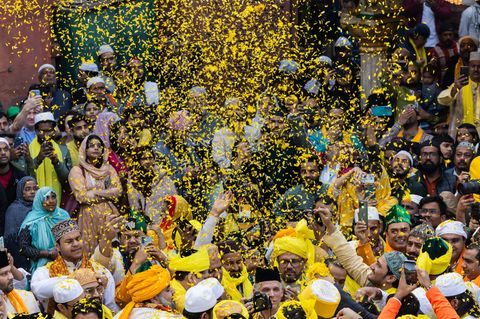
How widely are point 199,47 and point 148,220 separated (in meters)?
4.63

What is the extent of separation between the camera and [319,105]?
73.2 ft

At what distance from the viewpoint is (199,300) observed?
14.6m

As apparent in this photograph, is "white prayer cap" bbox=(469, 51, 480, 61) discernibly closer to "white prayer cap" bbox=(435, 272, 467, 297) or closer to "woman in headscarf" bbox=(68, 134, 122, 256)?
"woman in headscarf" bbox=(68, 134, 122, 256)

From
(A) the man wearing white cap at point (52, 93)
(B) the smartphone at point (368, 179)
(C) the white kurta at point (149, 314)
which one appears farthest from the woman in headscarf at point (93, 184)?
(C) the white kurta at point (149, 314)

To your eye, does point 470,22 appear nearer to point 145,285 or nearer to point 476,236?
point 476,236

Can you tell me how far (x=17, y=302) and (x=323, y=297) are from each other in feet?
9.80

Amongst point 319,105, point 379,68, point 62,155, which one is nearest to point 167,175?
point 62,155

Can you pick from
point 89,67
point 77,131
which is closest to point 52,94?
point 89,67

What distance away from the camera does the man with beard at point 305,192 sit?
1941 cm

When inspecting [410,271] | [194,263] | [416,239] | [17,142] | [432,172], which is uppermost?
[410,271]

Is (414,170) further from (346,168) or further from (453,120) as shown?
(453,120)

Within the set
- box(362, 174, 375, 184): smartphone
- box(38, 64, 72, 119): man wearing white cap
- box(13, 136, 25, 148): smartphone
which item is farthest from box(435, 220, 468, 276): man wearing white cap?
box(38, 64, 72, 119): man wearing white cap

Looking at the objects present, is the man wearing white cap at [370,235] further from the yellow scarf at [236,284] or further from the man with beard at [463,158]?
the man with beard at [463,158]

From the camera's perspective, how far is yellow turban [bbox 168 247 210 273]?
16.4m
